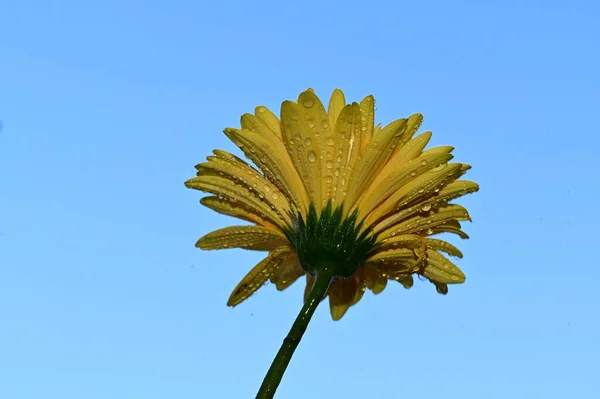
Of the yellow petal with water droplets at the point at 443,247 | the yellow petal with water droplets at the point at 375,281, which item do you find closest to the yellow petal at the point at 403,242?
the yellow petal with water droplets at the point at 443,247

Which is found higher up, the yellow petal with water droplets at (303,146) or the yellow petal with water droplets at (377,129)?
Answer: the yellow petal with water droplets at (377,129)

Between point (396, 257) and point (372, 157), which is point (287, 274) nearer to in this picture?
point (396, 257)

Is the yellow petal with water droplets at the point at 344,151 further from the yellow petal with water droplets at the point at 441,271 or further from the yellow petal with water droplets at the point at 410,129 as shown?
the yellow petal with water droplets at the point at 441,271

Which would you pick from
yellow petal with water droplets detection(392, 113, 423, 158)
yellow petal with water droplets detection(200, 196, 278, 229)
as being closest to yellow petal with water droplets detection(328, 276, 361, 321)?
yellow petal with water droplets detection(200, 196, 278, 229)

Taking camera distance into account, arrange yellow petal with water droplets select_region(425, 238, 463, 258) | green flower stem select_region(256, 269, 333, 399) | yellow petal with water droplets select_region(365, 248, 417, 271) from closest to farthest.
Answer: green flower stem select_region(256, 269, 333, 399) → yellow petal with water droplets select_region(365, 248, 417, 271) → yellow petal with water droplets select_region(425, 238, 463, 258)

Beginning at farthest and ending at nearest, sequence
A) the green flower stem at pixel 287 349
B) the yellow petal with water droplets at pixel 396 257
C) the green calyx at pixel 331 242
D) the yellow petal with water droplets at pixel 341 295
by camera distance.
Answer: the yellow petal with water droplets at pixel 341 295, the yellow petal with water droplets at pixel 396 257, the green calyx at pixel 331 242, the green flower stem at pixel 287 349

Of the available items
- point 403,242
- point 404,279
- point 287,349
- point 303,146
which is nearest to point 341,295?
point 404,279

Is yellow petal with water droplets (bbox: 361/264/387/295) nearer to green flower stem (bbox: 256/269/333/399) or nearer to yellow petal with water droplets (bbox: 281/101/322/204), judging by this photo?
yellow petal with water droplets (bbox: 281/101/322/204)
